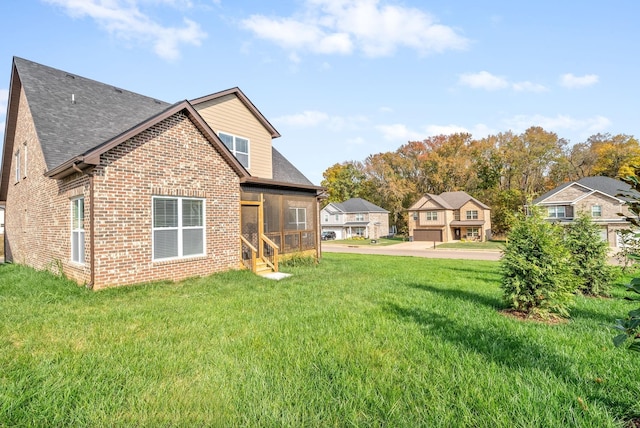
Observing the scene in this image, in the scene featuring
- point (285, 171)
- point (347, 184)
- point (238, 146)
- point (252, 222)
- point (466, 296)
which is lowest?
point (466, 296)

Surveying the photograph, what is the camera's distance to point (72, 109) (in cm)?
1068

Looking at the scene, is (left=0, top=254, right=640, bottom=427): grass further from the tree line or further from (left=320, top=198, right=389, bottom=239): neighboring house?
(left=320, top=198, right=389, bottom=239): neighboring house

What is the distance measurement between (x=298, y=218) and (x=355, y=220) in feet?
123

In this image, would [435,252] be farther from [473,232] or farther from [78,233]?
[78,233]

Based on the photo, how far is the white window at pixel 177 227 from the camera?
855 cm

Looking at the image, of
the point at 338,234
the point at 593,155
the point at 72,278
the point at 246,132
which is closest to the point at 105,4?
the point at 246,132

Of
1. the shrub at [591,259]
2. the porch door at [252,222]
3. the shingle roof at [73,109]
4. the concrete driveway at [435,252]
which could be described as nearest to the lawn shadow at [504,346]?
the shrub at [591,259]

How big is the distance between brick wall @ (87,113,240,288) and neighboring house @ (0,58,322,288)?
26mm

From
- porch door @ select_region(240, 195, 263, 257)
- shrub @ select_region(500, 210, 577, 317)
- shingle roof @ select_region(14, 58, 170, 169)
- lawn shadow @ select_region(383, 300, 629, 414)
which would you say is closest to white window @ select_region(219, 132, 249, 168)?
porch door @ select_region(240, 195, 263, 257)

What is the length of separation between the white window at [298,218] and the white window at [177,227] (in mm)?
4717

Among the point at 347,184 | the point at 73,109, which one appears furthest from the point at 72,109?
the point at 347,184

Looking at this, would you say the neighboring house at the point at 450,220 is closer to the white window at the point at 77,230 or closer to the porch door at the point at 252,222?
the porch door at the point at 252,222

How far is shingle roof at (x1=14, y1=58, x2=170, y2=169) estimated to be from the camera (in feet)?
30.6

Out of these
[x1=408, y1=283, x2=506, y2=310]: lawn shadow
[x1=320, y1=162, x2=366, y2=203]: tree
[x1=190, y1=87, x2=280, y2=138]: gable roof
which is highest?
[x1=320, y1=162, x2=366, y2=203]: tree
